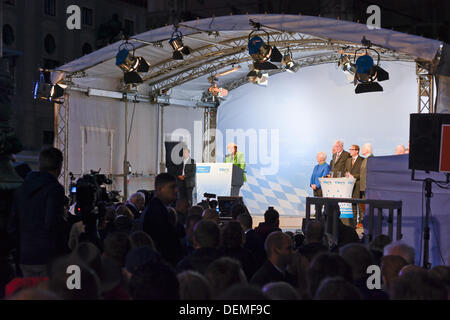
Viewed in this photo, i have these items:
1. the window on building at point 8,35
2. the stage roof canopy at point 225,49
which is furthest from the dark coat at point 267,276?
the window on building at point 8,35

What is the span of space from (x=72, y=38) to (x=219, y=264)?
35.9 meters

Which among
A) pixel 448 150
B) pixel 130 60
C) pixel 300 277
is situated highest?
pixel 130 60

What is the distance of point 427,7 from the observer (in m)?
→ 20.8

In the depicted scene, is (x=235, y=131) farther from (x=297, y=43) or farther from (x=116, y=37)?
(x=116, y=37)

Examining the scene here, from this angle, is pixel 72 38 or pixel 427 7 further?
pixel 72 38

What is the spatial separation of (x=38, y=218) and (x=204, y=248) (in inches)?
46.7

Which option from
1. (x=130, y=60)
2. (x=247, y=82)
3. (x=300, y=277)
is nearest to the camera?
(x=300, y=277)

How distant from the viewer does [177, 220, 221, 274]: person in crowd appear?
14.0 ft

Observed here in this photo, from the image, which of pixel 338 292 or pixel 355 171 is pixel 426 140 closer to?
pixel 338 292

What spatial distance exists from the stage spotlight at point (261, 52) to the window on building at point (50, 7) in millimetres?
26148

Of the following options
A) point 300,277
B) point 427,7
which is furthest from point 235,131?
point 300,277

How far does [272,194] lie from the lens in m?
18.6
